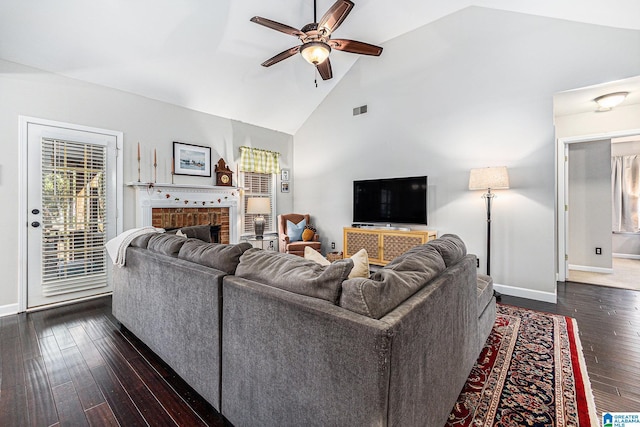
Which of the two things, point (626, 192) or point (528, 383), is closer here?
point (528, 383)

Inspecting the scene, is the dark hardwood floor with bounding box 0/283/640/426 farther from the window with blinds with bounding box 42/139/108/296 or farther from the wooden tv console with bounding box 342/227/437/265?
the wooden tv console with bounding box 342/227/437/265

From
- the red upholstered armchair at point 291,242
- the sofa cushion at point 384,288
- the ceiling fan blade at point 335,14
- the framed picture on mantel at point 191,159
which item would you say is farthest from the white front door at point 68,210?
the sofa cushion at point 384,288

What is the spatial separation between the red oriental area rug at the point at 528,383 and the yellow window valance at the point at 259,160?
4273 mm

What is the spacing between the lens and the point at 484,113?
11.9 feet

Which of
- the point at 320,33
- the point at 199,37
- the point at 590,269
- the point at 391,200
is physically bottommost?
the point at 590,269

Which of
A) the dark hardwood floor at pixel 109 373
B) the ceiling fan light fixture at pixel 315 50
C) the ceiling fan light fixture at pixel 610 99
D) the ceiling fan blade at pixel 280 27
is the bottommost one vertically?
the dark hardwood floor at pixel 109 373

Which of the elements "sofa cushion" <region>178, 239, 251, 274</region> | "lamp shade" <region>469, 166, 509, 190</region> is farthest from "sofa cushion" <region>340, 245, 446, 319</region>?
"lamp shade" <region>469, 166, 509, 190</region>

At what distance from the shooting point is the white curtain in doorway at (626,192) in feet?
17.4

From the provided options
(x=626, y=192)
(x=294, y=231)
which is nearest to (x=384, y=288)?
(x=294, y=231)

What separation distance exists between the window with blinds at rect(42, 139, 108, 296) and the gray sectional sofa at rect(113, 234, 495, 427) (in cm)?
220

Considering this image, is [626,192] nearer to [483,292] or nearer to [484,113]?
[484,113]

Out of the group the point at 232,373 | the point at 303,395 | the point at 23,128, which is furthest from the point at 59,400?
the point at 23,128

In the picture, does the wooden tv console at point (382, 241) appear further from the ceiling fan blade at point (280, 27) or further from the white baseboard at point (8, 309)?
the white baseboard at point (8, 309)

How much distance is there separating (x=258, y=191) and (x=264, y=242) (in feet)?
3.21
